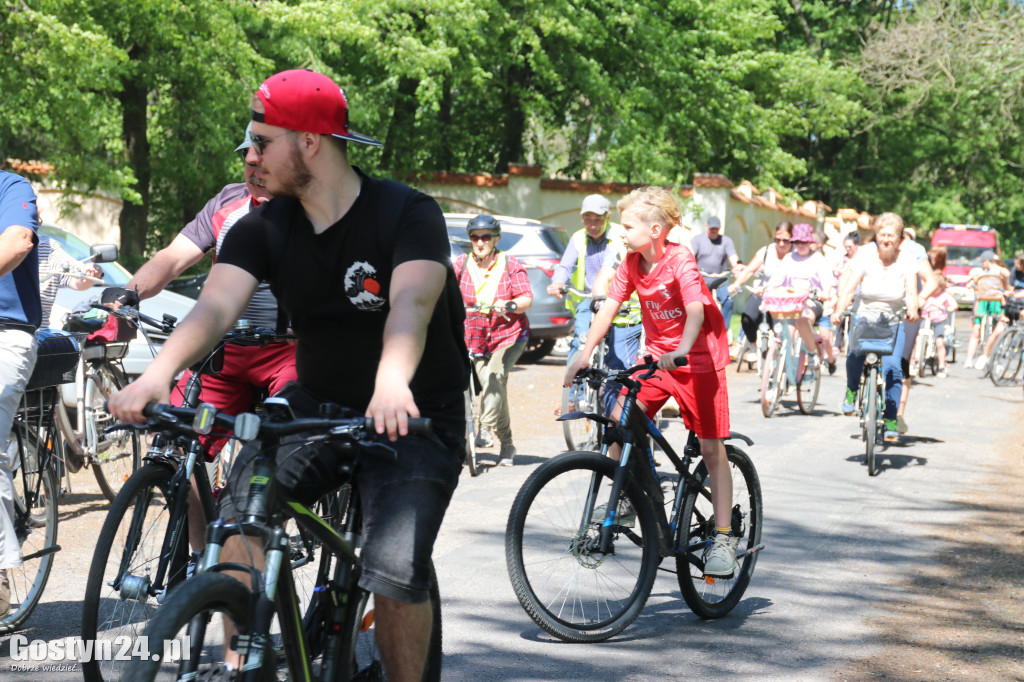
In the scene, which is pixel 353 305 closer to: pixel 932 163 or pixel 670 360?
pixel 670 360

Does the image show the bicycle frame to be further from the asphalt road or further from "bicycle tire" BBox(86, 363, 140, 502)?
"bicycle tire" BBox(86, 363, 140, 502)

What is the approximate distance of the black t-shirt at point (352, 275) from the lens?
126 inches

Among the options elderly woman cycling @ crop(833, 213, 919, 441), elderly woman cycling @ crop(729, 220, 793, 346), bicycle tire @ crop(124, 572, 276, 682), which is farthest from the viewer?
elderly woman cycling @ crop(729, 220, 793, 346)

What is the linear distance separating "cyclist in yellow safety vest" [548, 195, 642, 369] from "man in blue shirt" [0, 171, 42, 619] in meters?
5.09

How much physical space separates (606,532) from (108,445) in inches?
135

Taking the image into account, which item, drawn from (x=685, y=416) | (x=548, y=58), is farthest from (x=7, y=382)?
(x=548, y=58)

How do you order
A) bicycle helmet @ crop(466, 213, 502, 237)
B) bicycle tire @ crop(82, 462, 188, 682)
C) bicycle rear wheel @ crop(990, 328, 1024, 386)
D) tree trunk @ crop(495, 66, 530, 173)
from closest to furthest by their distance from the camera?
bicycle tire @ crop(82, 462, 188, 682), bicycle helmet @ crop(466, 213, 502, 237), bicycle rear wheel @ crop(990, 328, 1024, 386), tree trunk @ crop(495, 66, 530, 173)

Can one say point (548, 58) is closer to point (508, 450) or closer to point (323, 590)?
point (508, 450)

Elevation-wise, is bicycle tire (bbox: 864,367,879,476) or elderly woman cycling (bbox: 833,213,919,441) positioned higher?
elderly woman cycling (bbox: 833,213,919,441)

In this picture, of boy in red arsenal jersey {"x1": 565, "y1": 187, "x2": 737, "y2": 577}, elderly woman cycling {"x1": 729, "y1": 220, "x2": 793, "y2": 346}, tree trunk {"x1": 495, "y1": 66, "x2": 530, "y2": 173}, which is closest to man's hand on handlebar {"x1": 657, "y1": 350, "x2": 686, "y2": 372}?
boy in red arsenal jersey {"x1": 565, "y1": 187, "x2": 737, "y2": 577}

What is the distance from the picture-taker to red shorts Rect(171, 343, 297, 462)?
15.7 ft

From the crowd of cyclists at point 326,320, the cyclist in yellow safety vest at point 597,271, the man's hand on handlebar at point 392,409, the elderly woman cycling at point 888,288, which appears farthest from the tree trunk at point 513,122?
the man's hand on handlebar at point 392,409

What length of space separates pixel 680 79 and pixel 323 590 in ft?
84.3

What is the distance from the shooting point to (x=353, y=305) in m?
3.22
